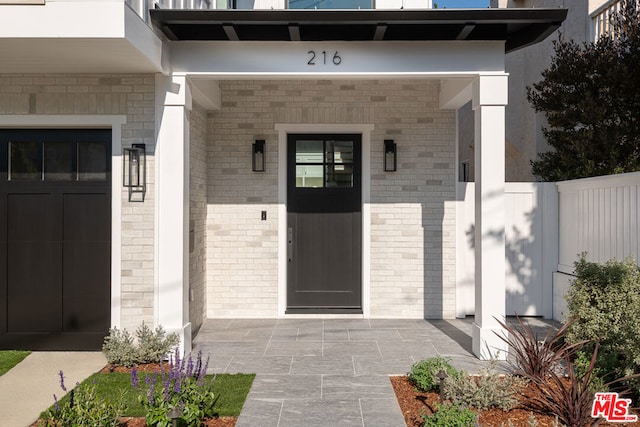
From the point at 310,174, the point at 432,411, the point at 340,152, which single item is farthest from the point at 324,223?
the point at 432,411

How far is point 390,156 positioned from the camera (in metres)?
7.70

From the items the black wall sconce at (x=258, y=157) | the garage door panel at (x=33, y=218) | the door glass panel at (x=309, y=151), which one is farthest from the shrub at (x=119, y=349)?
the door glass panel at (x=309, y=151)

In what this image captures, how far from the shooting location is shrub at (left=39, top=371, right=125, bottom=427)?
11.3ft

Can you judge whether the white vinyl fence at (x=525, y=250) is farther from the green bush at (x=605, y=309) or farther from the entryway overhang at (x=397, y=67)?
the green bush at (x=605, y=309)

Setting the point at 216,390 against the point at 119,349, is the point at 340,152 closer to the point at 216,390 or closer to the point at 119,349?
the point at 119,349

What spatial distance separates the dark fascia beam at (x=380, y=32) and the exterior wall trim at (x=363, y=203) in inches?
85.9

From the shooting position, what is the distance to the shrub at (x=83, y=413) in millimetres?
3457

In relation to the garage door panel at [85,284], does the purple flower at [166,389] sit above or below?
below

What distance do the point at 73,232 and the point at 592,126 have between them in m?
7.39

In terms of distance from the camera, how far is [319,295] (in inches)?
308

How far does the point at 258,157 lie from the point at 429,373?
13.8 ft

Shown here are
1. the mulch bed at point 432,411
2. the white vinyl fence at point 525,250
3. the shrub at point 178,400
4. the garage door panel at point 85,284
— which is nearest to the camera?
the shrub at point 178,400

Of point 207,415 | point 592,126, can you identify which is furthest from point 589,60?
point 207,415

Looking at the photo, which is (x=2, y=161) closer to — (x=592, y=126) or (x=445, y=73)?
(x=445, y=73)
